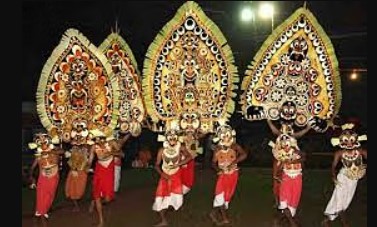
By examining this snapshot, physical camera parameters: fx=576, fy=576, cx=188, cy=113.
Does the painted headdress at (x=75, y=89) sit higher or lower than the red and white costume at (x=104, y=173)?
higher

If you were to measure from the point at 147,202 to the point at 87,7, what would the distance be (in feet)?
20.7

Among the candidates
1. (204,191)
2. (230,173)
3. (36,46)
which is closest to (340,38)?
(204,191)

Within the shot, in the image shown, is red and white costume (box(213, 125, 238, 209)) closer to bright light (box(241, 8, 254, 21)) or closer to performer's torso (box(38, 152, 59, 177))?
performer's torso (box(38, 152, 59, 177))

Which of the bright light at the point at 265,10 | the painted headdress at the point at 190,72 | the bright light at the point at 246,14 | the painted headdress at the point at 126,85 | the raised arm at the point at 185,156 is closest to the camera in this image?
the raised arm at the point at 185,156

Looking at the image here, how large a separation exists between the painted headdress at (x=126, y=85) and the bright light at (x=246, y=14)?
632cm

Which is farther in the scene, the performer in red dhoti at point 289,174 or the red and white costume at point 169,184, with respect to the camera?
the red and white costume at point 169,184

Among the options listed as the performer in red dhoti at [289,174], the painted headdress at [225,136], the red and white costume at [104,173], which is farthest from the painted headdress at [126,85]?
the performer in red dhoti at [289,174]

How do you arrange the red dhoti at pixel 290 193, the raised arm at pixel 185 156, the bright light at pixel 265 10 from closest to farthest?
the red dhoti at pixel 290 193 < the raised arm at pixel 185 156 < the bright light at pixel 265 10

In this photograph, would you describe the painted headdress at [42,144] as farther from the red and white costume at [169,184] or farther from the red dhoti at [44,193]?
the red and white costume at [169,184]

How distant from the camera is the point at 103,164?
7773 millimetres

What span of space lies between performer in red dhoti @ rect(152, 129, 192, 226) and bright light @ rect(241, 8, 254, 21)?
8137 mm

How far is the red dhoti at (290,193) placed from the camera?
6.92 meters

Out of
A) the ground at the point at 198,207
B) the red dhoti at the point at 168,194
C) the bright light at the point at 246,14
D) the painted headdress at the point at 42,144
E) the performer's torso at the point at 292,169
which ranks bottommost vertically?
the ground at the point at 198,207

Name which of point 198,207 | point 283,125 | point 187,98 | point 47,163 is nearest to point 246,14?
point 198,207
